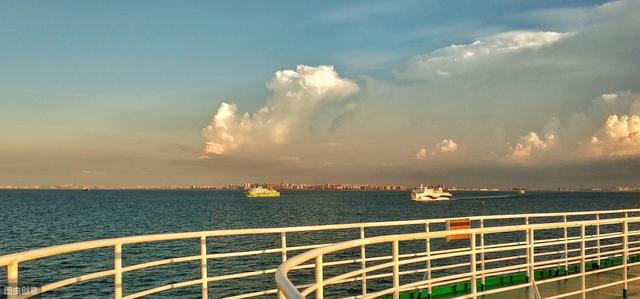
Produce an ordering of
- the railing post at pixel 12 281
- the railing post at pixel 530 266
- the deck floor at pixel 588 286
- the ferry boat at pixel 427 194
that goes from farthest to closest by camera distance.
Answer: the ferry boat at pixel 427 194 < the deck floor at pixel 588 286 < the railing post at pixel 530 266 < the railing post at pixel 12 281

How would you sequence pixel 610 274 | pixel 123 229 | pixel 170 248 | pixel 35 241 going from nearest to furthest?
pixel 610 274 < pixel 170 248 < pixel 35 241 < pixel 123 229

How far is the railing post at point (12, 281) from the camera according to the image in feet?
10.2

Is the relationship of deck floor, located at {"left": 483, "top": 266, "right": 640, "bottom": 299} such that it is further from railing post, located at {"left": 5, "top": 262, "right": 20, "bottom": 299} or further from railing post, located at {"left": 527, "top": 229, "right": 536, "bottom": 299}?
railing post, located at {"left": 5, "top": 262, "right": 20, "bottom": 299}

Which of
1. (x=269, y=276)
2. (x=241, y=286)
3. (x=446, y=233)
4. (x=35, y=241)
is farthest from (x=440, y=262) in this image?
(x=35, y=241)

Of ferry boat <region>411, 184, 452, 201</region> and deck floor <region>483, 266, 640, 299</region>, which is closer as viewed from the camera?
deck floor <region>483, 266, 640, 299</region>

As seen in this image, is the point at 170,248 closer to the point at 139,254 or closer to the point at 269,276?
the point at 139,254

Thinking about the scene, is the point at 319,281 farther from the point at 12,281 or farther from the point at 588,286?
the point at 588,286

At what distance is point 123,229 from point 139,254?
29740mm

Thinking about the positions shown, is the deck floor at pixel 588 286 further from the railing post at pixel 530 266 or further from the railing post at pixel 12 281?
the railing post at pixel 12 281

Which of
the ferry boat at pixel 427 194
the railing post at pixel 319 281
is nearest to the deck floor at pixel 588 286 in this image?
the railing post at pixel 319 281

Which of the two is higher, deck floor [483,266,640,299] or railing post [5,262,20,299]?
railing post [5,262,20,299]

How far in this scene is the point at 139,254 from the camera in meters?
34.9

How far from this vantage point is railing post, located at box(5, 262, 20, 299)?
3122mm

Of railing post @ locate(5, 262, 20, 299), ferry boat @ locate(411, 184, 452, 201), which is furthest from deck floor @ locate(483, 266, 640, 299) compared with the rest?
ferry boat @ locate(411, 184, 452, 201)
